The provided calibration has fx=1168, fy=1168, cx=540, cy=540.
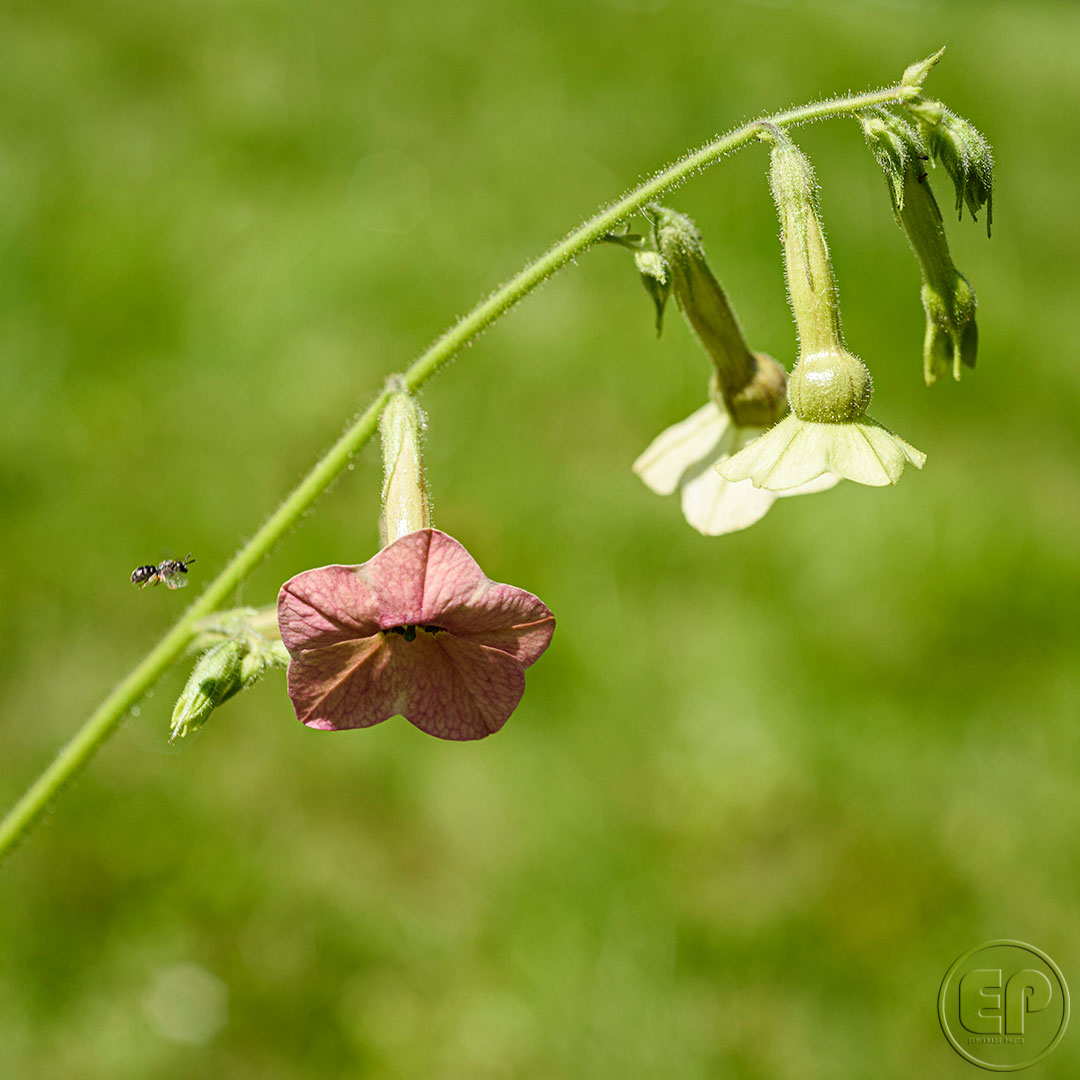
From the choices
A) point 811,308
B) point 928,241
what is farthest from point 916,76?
point 811,308

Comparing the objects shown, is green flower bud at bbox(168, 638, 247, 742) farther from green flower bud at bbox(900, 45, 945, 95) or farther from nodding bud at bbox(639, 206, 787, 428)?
green flower bud at bbox(900, 45, 945, 95)

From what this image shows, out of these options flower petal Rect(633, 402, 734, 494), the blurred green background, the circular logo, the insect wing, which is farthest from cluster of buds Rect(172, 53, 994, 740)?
the circular logo

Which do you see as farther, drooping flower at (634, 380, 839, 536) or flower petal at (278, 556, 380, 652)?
drooping flower at (634, 380, 839, 536)

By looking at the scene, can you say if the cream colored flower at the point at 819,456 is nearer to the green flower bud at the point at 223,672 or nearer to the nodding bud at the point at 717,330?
the nodding bud at the point at 717,330

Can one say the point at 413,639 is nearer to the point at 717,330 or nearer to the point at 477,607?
the point at 477,607

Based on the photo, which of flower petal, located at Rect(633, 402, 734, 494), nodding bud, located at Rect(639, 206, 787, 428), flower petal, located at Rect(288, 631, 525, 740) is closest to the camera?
flower petal, located at Rect(288, 631, 525, 740)

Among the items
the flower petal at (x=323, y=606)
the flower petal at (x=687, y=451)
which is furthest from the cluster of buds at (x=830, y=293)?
the flower petal at (x=323, y=606)

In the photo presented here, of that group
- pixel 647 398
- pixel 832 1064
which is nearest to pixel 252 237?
pixel 647 398

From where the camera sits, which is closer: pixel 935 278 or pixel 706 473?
pixel 935 278
